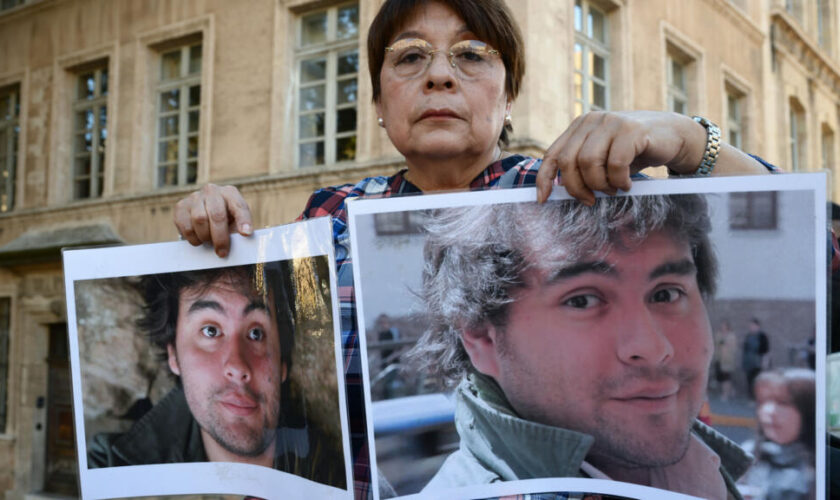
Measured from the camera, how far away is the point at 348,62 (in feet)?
28.4

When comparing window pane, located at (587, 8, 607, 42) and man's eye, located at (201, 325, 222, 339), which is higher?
Result: window pane, located at (587, 8, 607, 42)

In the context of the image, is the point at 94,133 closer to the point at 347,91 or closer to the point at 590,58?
the point at 347,91

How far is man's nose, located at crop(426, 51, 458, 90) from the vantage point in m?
1.25

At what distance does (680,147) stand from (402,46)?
20.7 inches

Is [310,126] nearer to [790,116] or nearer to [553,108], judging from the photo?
[553,108]

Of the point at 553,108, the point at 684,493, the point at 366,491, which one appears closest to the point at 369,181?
the point at 366,491

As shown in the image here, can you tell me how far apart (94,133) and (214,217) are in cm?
1069

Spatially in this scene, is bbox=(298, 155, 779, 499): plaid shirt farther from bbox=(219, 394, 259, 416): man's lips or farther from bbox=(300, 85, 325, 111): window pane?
bbox=(300, 85, 325, 111): window pane

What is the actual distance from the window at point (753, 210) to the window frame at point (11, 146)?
12.7 meters

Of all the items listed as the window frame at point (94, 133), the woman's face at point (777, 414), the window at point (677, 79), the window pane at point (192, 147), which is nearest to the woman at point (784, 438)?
the woman's face at point (777, 414)

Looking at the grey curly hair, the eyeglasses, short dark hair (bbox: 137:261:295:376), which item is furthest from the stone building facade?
the grey curly hair

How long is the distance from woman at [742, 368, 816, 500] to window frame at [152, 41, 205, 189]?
917 cm

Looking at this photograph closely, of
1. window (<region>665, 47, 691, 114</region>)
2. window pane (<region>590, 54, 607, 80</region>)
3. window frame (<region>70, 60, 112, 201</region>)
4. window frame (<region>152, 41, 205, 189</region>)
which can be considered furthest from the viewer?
window frame (<region>70, 60, 112, 201</region>)

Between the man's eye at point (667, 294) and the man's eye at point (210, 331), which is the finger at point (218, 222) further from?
the man's eye at point (667, 294)
